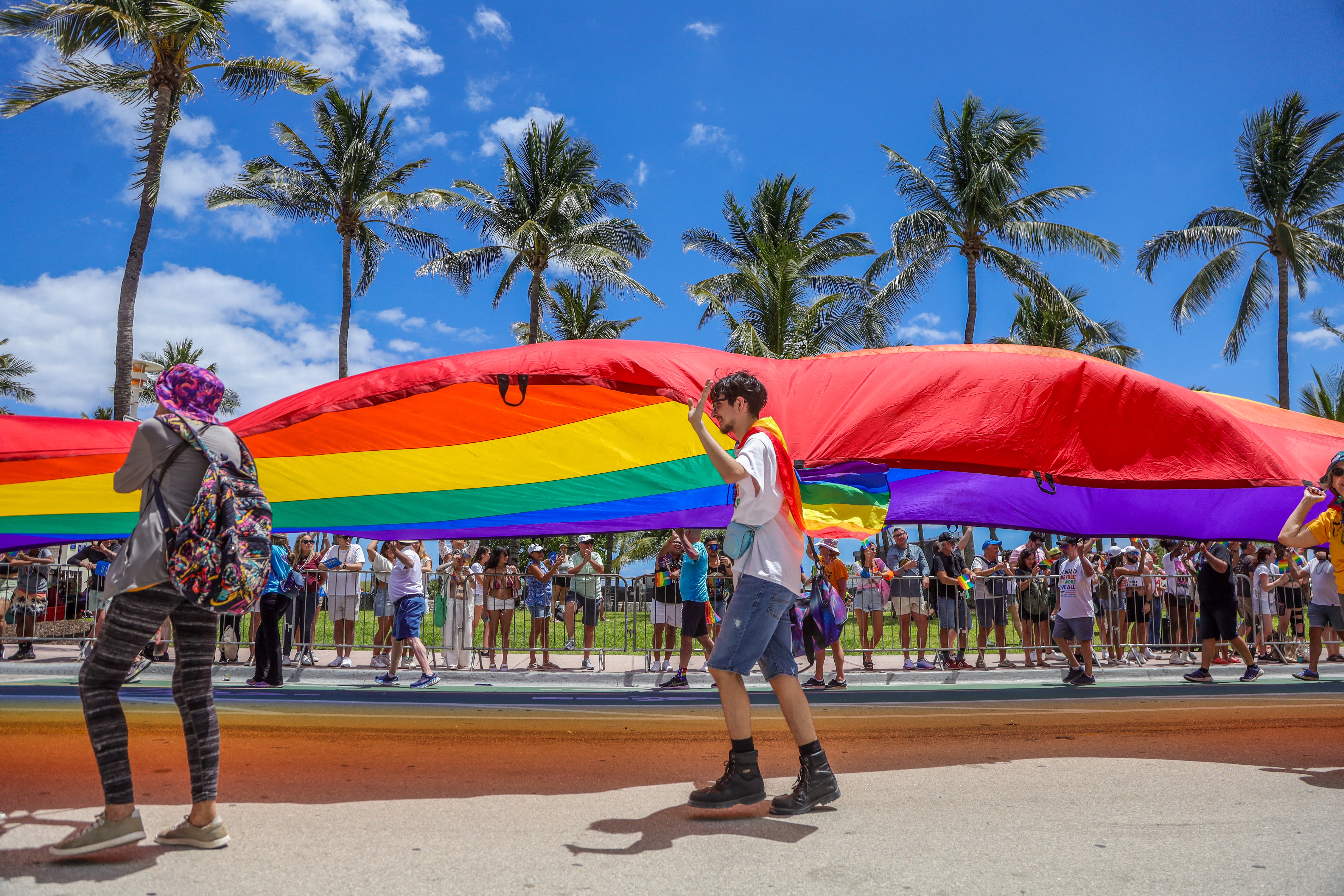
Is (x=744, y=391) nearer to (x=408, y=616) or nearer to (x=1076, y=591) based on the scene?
(x=408, y=616)

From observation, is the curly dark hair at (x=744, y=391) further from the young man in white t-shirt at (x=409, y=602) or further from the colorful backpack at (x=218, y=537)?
the young man in white t-shirt at (x=409, y=602)

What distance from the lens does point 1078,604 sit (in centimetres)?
1170

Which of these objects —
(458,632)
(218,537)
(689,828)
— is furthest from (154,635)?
(458,632)

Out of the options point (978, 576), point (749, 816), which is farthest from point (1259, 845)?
point (978, 576)

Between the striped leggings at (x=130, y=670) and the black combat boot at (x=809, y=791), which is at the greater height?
the striped leggings at (x=130, y=670)

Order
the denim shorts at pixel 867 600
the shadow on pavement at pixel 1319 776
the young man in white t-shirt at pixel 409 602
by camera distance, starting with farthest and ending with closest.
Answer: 1. the denim shorts at pixel 867 600
2. the young man in white t-shirt at pixel 409 602
3. the shadow on pavement at pixel 1319 776

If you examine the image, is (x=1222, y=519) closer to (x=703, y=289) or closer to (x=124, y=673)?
(x=124, y=673)

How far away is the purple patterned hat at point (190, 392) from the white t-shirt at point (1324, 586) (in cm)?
1357

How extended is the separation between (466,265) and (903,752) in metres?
27.8

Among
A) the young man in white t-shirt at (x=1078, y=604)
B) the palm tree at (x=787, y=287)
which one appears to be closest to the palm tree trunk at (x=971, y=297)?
the palm tree at (x=787, y=287)

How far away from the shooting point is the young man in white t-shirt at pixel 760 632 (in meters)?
4.27

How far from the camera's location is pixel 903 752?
20.7 feet

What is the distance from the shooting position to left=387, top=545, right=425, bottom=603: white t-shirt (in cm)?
1107

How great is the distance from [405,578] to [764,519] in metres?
7.81
